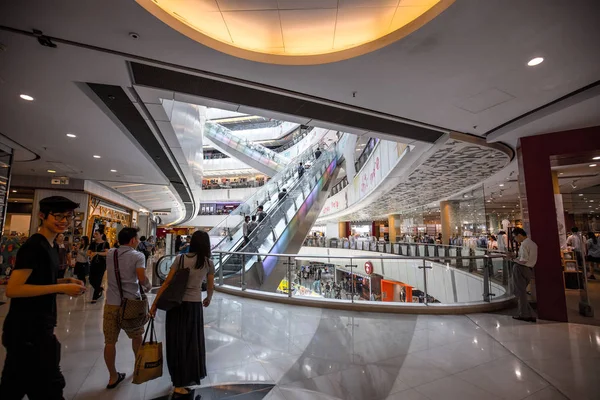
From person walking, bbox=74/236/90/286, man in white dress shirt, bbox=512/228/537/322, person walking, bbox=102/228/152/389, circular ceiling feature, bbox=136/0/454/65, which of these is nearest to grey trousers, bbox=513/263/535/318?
man in white dress shirt, bbox=512/228/537/322

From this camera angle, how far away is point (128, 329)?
2777 millimetres

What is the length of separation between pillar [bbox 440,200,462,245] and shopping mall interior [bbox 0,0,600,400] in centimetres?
895

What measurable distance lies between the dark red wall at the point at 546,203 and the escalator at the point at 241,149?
737 inches

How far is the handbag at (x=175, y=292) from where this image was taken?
2473mm

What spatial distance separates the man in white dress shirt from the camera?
4953 millimetres

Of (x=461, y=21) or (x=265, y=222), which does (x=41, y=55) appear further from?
(x=265, y=222)

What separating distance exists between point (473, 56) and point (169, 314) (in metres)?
4.17

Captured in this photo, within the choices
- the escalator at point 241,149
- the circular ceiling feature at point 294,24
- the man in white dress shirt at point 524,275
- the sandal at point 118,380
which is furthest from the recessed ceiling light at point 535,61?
the escalator at point 241,149

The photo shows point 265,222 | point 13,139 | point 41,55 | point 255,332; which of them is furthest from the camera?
point 265,222

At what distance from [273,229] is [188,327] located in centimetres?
752

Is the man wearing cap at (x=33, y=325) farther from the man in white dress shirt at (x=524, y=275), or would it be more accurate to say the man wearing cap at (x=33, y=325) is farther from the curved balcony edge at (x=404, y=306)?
the man in white dress shirt at (x=524, y=275)

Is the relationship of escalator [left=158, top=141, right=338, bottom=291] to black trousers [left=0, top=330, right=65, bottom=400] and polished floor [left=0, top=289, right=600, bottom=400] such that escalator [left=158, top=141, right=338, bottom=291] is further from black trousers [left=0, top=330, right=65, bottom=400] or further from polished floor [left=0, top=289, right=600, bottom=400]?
black trousers [left=0, top=330, right=65, bottom=400]

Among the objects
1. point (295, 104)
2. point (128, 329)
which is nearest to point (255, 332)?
point (128, 329)

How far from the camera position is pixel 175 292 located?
2496 millimetres
